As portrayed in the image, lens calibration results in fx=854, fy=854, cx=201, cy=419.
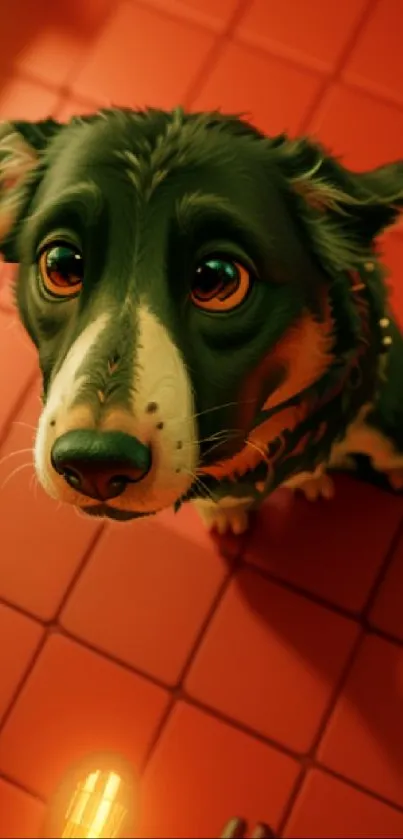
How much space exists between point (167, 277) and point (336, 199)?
16cm

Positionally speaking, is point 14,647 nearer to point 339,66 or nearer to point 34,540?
point 34,540

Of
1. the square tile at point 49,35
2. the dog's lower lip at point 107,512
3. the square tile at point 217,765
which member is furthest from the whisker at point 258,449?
the square tile at point 49,35

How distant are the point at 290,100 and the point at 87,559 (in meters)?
0.78

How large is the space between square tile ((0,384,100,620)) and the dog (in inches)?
19.1

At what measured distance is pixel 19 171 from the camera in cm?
71

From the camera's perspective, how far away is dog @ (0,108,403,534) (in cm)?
60

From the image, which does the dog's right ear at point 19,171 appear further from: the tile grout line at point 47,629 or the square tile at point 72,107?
the square tile at point 72,107

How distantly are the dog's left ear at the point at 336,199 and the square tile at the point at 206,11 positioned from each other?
850 millimetres

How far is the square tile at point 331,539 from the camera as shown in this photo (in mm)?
1136

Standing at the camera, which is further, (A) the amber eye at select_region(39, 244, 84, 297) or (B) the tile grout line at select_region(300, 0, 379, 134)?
(B) the tile grout line at select_region(300, 0, 379, 134)

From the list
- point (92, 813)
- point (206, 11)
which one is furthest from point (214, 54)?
point (92, 813)

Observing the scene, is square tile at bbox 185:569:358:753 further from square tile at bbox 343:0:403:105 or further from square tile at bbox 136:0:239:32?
square tile at bbox 136:0:239:32

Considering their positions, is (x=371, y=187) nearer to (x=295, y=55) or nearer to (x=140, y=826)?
(x=140, y=826)

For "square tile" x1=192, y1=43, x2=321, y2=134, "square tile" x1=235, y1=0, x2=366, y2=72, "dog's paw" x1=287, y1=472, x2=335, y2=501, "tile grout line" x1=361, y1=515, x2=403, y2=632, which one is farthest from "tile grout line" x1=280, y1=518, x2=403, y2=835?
"square tile" x1=235, y1=0, x2=366, y2=72
